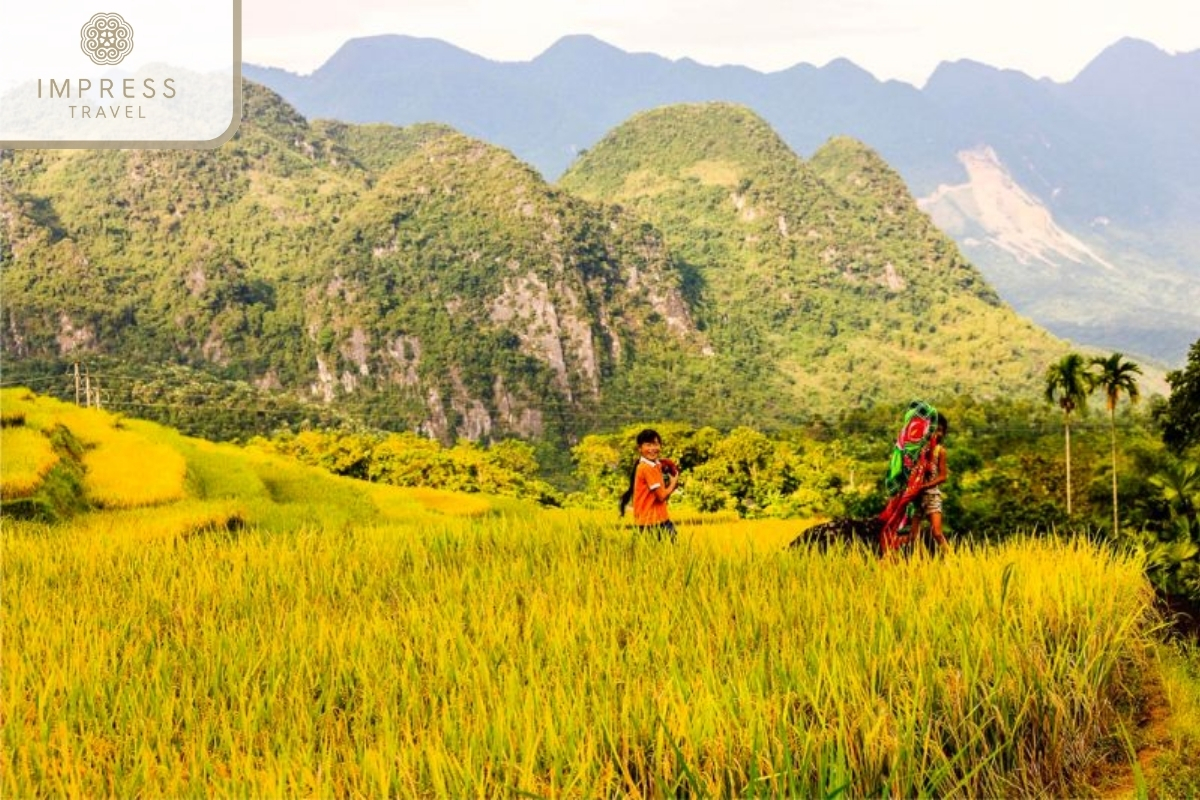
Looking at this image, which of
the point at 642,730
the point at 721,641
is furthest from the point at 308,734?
the point at 721,641

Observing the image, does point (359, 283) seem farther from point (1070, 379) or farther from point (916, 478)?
point (916, 478)

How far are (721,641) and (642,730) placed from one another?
1.48 metres

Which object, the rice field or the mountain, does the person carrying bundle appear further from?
the mountain

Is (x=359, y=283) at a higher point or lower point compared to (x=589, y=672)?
higher

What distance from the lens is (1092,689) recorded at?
6.41 metres

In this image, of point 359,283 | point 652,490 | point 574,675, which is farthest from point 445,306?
point 574,675

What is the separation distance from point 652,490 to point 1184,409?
20.3 m

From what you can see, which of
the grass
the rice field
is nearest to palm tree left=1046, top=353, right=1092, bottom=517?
the rice field

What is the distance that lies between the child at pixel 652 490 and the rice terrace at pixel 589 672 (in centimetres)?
35

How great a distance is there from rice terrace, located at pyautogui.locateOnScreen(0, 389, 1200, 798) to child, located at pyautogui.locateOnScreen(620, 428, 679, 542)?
0.35 metres

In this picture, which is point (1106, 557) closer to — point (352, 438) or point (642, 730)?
point (642, 730)

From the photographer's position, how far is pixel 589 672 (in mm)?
5367

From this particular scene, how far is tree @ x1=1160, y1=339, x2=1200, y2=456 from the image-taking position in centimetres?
2536

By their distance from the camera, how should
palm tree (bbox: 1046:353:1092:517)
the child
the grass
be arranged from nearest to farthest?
the child
the grass
palm tree (bbox: 1046:353:1092:517)
